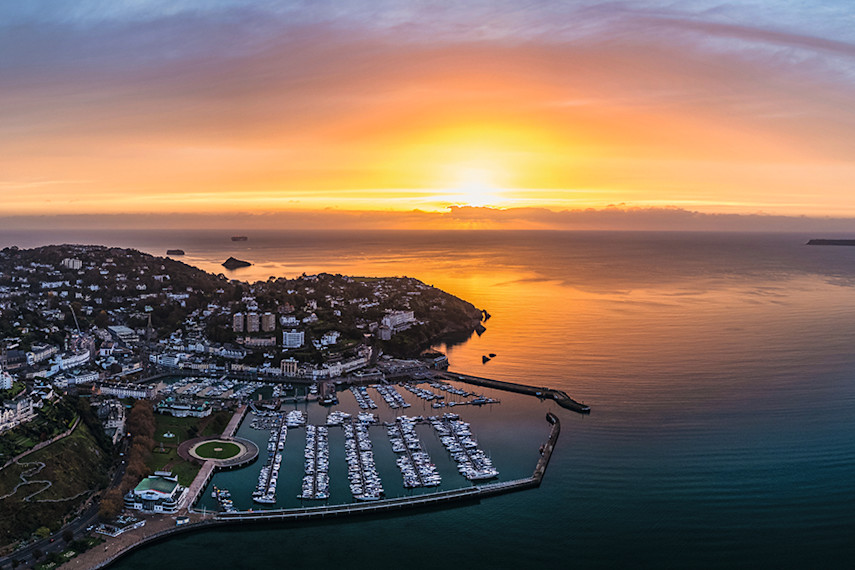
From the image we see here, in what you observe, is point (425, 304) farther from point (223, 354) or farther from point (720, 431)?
point (720, 431)

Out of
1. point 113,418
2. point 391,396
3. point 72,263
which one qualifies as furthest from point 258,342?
point 72,263

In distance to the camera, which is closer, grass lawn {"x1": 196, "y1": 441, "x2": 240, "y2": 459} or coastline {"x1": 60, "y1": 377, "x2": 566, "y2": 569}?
coastline {"x1": 60, "y1": 377, "x2": 566, "y2": 569}

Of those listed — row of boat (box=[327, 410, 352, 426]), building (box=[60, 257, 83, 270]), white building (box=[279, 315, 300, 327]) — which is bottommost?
row of boat (box=[327, 410, 352, 426])

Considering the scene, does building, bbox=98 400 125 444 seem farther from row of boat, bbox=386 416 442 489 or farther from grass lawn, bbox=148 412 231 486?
row of boat, bbox=386 416 442 489

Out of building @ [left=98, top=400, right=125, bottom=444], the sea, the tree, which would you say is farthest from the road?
building @ [left=98, top=400, right=125, bottom=444]

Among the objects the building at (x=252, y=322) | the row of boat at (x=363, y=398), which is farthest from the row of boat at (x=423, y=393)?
the building at (x=252, y=322)

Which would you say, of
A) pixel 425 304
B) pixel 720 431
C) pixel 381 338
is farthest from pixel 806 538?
pixel 425 304
